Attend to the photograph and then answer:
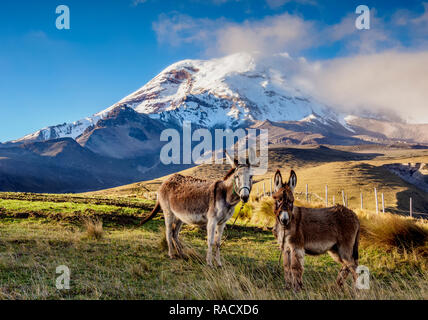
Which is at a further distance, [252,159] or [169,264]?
[169,264]

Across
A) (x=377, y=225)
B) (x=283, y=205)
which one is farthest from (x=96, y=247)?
(x=377, y=225)

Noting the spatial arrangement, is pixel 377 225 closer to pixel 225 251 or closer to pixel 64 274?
pixel 225 251

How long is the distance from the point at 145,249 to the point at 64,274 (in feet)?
11.0

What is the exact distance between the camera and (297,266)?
211 inches

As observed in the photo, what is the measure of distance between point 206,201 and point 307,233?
290 centimetres

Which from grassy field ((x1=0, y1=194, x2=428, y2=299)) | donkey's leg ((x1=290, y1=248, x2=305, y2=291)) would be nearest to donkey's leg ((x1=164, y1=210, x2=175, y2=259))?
grassy field ((x1=0, y1=194, x2=428, y2=299))

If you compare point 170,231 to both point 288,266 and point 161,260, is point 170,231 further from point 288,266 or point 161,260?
point 288,266

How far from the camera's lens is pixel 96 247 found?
9.02m

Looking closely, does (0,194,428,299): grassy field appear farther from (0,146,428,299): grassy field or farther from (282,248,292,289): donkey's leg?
(282,248,292,289): donkey's leg

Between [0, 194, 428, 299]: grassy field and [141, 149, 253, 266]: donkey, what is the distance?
2.13 ft

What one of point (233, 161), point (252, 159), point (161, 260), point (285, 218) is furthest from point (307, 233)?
point (161, 260)

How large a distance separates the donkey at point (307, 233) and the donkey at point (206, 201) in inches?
47.9
